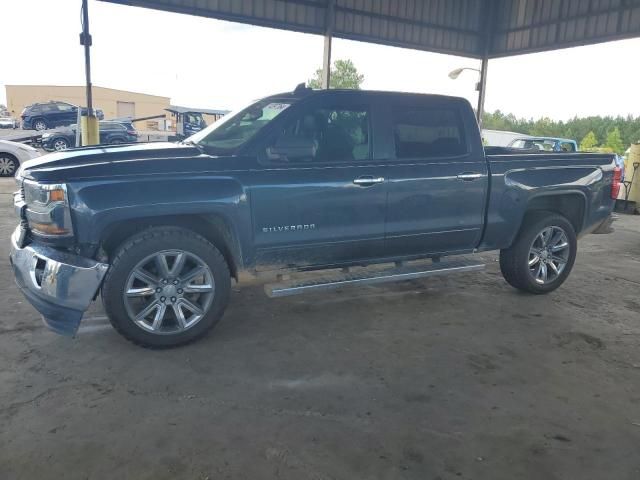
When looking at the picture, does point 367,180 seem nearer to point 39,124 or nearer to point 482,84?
point 482,84

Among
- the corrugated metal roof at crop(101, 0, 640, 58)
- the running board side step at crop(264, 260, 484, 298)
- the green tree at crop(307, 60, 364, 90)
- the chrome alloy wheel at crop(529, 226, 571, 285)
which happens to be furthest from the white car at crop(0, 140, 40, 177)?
the green tree at crop(307, 60, 364, 90)

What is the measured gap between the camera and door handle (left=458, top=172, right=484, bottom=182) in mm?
4527

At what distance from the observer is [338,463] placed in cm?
248

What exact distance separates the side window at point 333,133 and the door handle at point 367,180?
198 millimetres

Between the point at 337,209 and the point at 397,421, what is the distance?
1755 millimetres

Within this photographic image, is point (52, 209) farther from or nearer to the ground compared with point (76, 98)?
nearer to the ground

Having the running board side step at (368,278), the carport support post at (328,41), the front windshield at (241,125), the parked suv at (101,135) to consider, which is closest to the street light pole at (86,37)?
the carport support post at (328,41)

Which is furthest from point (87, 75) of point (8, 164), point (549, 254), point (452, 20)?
point (452, 20)

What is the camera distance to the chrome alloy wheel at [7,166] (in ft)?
41.2

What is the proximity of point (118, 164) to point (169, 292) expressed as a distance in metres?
0.97

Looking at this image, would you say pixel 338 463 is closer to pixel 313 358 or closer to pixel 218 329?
pixel 313 358

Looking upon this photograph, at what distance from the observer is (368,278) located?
14.0 ft

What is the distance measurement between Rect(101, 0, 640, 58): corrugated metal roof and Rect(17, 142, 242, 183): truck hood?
10.0 meters

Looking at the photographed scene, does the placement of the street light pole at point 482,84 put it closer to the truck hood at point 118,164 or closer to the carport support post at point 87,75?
the carport support post at point 87,75
